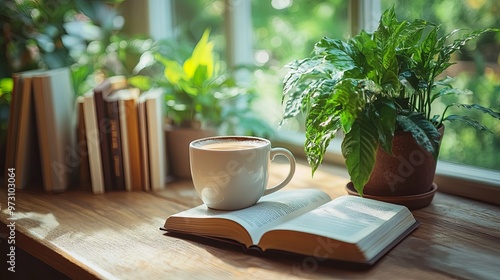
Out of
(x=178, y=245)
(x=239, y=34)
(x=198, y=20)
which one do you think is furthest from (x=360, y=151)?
(x=198, y=20)

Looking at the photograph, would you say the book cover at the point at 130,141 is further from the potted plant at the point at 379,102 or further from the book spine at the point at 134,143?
the potted plant at the point at 379,102

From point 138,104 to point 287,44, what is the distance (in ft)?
1.92

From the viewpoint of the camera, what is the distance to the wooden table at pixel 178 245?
89 cm

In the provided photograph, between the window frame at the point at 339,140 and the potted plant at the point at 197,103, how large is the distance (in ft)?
0.59

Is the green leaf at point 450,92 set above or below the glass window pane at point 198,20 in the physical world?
below

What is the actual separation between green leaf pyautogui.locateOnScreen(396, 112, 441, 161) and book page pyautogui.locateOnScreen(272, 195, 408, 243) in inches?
5.0

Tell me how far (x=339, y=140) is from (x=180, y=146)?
0.45 metres

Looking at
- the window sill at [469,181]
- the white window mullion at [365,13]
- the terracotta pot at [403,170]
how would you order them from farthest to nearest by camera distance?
1. the white window mullion at [365,13]
2. the window sill at [469,181]
3. the terracotta pot at [403,170]

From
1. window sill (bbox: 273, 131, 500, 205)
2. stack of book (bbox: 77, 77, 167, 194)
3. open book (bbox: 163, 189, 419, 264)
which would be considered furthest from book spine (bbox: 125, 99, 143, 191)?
window sill (bbox: 273, 131, 500, 205)

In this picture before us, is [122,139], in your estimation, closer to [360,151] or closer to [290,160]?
[290,160]

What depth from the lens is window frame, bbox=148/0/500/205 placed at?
1.24m

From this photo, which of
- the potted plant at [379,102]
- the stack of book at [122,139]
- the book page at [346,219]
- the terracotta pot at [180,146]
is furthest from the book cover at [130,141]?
the book page at [346,219]

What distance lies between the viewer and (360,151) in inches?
39.9

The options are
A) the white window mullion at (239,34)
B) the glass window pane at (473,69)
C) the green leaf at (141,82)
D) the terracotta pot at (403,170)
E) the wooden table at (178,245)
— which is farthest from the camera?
the white window mullion at (239,34)
